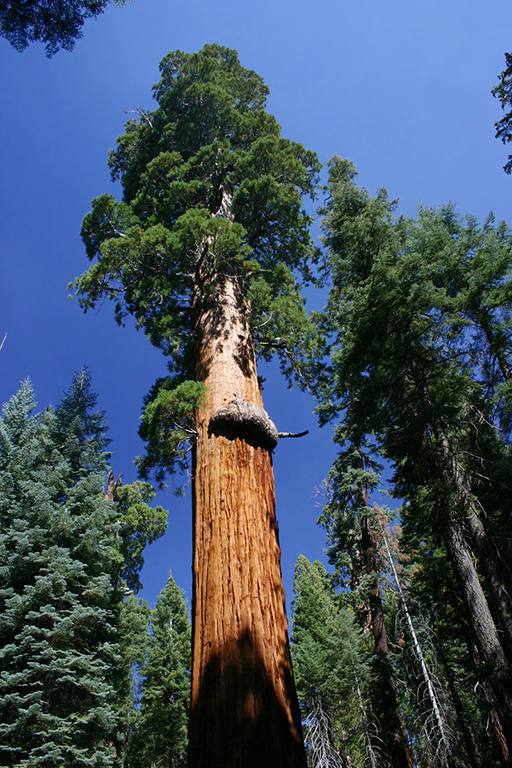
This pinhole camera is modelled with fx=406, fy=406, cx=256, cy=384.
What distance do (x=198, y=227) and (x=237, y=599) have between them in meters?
5.00

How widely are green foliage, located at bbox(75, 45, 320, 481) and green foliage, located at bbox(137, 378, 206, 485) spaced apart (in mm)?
21

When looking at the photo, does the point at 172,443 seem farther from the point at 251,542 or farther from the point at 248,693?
the point at 248,693

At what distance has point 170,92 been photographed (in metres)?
11.0

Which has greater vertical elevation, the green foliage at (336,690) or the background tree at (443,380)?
the background tree at (443,380)

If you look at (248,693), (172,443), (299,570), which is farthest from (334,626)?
(248,693)

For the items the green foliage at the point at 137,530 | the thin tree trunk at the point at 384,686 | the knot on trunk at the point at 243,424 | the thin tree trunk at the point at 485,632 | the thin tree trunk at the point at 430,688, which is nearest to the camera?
the knot on trunk at the point at 243,424

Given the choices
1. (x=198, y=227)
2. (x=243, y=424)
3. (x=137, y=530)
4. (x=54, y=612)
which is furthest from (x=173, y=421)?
(x=137, y=530)

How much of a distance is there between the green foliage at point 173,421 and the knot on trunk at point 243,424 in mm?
427

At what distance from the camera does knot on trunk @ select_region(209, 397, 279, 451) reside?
13.2 ft

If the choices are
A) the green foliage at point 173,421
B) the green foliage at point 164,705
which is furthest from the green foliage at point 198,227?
the green foliage at point 164,705

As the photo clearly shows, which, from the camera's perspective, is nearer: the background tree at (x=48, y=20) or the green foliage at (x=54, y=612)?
the background tree at (x=48, y=20)

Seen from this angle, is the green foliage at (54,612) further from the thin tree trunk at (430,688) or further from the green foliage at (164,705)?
the green foliage at (164,705)

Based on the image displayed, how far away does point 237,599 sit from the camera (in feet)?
9.61

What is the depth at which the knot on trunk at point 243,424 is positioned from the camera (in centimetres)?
401
